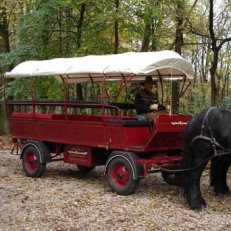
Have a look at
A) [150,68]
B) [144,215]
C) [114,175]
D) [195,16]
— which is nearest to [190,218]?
[144,215]

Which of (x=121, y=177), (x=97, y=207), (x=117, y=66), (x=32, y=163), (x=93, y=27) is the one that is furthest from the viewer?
(x=93, y=27)

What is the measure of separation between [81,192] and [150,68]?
2.73 meters

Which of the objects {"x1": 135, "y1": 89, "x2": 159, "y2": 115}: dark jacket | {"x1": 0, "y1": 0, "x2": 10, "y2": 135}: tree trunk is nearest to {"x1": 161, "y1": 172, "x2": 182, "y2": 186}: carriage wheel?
{"x1": 135, "y1": 89, "x2": 159, "y2": 115}: dark jacket

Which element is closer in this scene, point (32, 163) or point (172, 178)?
point (172, 178)

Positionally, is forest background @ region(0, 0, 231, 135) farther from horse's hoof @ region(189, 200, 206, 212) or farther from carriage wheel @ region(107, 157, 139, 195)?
horse's hoof @ region(189, 200, 206, 212)

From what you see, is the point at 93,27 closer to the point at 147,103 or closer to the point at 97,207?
the point at 147,103

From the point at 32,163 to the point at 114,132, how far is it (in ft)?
9.25

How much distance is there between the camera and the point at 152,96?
8953 millimetres

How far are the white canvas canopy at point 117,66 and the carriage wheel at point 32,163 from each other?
70.3 inches

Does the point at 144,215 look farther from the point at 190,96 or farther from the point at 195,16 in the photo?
the point at 190,96

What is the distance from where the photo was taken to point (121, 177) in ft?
27.0

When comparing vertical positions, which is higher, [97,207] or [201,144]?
[201,144]

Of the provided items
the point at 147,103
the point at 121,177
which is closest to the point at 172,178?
the point at 121,177

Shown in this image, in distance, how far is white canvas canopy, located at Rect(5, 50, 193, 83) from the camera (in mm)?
7930
